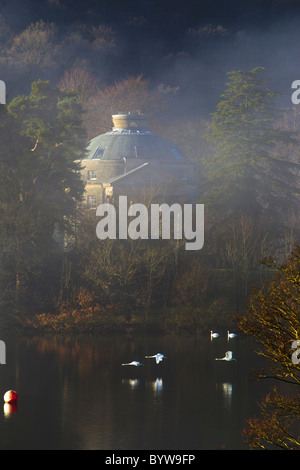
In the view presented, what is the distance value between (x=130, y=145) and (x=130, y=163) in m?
3.49

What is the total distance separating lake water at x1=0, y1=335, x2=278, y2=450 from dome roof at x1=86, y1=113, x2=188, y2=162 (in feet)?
205

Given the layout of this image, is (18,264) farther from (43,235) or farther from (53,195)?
(53,195)

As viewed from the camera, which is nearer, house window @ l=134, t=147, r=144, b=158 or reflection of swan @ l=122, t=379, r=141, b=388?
reflection of swan @ l=122, t=379, r=141, b=388

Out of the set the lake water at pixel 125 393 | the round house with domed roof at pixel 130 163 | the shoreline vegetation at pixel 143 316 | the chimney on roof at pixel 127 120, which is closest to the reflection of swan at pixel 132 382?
the lake water at pixel 125 393

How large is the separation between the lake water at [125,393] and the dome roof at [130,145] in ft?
205

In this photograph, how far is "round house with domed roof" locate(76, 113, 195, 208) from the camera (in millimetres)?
118375

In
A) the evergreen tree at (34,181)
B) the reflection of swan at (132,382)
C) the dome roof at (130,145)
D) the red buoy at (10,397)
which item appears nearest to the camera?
the red buoy at (10,397)

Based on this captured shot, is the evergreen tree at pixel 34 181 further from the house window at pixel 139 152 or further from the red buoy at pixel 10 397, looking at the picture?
the house window at pixel 139 152

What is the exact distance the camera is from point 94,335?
72.3 metres

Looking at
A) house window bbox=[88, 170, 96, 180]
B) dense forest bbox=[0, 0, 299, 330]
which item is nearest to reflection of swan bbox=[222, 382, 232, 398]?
dense forest bbox=[0, 0, 299, 330]

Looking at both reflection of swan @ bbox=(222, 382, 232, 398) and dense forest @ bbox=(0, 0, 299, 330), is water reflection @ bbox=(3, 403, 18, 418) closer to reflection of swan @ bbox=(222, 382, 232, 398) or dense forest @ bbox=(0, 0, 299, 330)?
reflection of swan @ bbox=(222, 382, 232, 398)

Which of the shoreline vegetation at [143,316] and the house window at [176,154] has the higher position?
the house window at [176,154]

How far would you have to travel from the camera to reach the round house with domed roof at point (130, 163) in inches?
4660
